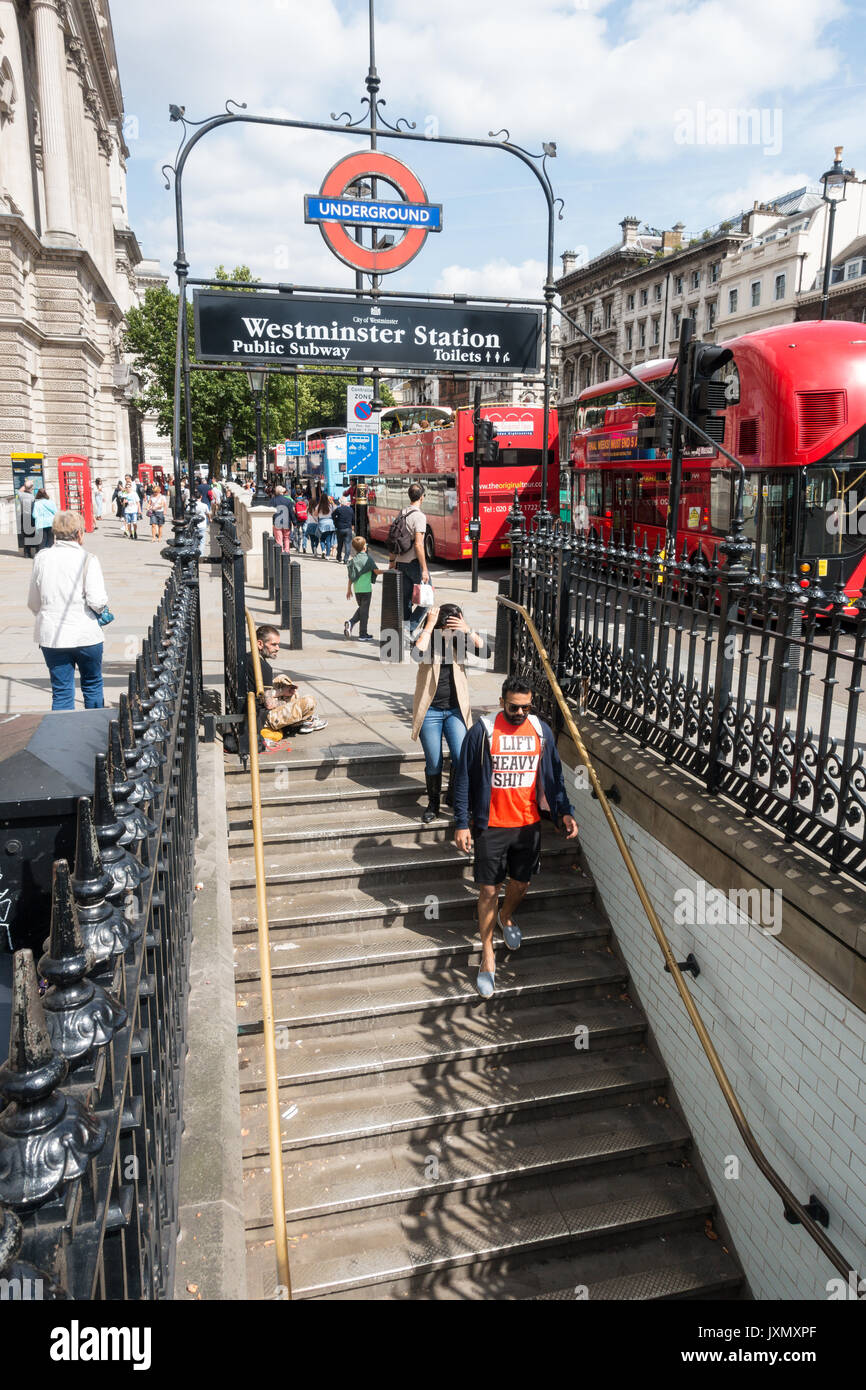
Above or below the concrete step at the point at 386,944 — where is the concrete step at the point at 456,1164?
Result: below

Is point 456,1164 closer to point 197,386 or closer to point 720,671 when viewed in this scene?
point 720,671

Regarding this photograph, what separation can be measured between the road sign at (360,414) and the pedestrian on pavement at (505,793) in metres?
11.6

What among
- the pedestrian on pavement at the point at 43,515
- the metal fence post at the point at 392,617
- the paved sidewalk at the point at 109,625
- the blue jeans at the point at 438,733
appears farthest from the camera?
the pedestrian on pavement at the point at 43,515

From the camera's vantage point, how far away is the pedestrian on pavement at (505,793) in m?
6.14

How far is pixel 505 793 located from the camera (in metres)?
6.18

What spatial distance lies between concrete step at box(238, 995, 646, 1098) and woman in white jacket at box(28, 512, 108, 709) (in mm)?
3630

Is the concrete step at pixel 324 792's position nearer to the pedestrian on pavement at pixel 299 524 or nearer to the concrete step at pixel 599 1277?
the concrete step at pixel 599 1277

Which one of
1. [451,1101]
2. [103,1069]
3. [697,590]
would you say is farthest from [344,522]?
[103,1069]

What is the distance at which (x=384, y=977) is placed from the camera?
261 inches

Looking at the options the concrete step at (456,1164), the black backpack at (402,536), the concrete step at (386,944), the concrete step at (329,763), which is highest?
the black backpack at (402,536)

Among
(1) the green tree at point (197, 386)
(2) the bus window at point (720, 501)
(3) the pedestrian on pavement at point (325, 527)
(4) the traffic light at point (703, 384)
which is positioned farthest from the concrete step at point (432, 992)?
(1) the green tree at point (197, 386)

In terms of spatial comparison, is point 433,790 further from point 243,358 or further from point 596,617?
point 243,358

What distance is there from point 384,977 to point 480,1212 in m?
1.69
